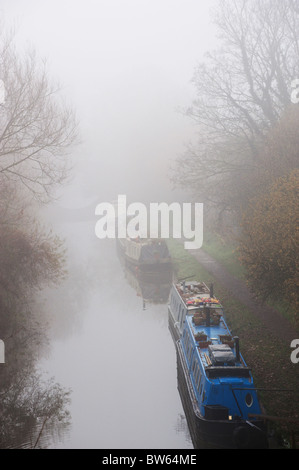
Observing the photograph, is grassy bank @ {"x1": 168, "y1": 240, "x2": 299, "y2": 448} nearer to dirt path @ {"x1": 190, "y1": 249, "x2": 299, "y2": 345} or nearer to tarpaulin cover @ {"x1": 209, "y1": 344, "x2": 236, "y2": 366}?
dirt path @ {"x1": 190, "y1": 249, "x2": 299, "y2": 345}

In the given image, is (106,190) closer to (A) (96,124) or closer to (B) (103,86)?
(A) (96,124)

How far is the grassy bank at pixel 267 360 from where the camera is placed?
1227 centimetres

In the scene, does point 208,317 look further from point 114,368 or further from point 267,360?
point 114,368

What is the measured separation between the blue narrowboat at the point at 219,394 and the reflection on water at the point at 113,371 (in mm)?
1084

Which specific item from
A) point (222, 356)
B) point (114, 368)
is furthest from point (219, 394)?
point (114, 368)

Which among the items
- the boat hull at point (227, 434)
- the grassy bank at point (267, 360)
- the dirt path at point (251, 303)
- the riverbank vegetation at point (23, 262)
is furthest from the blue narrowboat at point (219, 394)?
the riverbank vegetation at point (23, 262)

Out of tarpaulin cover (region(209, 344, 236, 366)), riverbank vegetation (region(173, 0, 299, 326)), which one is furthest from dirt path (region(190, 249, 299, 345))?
tarpaulin cover (region(209, 344, 236, 366))

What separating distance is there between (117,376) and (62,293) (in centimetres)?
1358

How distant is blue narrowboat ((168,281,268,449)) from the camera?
11.1 m

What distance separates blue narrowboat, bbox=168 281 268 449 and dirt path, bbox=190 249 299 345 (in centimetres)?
288

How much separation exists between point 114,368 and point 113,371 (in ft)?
0.93

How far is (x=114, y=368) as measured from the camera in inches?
686

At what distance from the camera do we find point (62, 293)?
29391 mm
